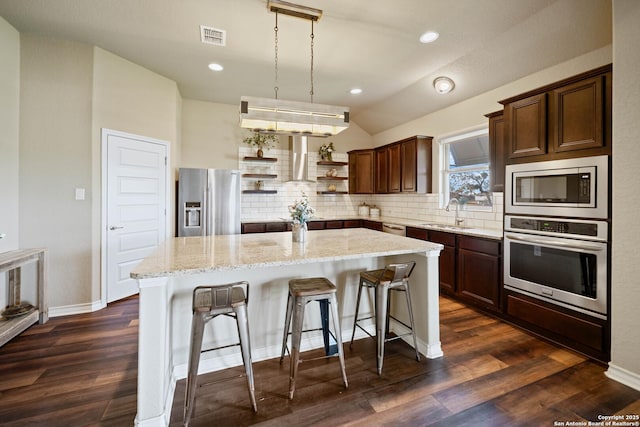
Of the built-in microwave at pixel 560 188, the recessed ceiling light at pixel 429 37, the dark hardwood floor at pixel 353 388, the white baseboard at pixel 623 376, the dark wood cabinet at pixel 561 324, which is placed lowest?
the dark hardwood floor at pixel 353 388

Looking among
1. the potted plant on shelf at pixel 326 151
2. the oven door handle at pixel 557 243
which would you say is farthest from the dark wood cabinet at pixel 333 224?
the oven door handle at pixel 557 243

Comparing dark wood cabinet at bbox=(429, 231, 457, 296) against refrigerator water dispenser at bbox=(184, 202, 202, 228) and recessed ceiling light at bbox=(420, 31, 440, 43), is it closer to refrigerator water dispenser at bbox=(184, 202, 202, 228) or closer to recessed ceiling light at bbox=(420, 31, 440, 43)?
recessed ceiling light at bbox=(420, 31, 440, 43)

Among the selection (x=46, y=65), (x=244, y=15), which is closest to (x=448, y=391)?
(x=244, y=15)

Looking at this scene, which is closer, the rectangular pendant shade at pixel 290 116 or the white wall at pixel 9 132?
the rectangular pendant shade at pixel 290 116

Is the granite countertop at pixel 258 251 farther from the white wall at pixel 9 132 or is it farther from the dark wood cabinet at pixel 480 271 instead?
the white wall at pixel 9 132

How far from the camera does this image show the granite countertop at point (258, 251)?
1.60 meters

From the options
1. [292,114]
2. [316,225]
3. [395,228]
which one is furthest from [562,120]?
[316,225]

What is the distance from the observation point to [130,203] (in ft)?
11.6

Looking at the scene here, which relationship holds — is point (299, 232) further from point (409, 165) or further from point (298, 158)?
point (298, 158)

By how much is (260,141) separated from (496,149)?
12.2 feet

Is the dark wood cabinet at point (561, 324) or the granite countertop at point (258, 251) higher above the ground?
the granite countertop at point (258, 251)

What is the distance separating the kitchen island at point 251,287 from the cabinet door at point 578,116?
56.2 inches

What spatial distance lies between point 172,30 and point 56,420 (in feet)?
10.8

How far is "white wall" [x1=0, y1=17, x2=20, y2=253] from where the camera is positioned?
2670 millimetres
